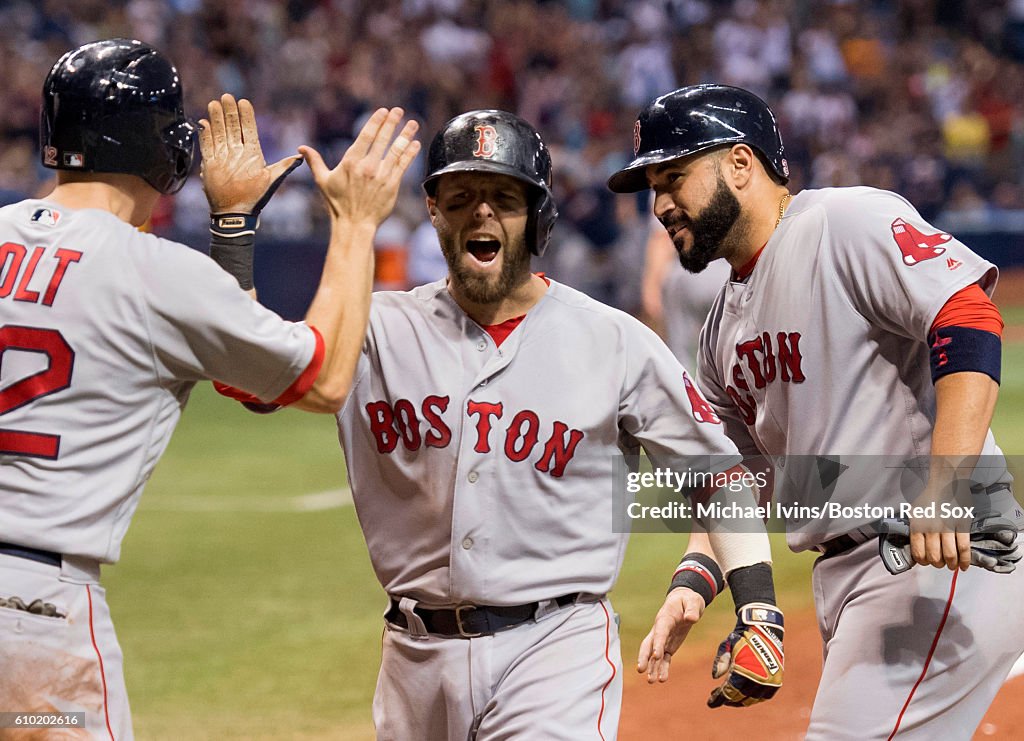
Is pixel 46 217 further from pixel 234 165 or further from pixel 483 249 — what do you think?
pixel 483 249

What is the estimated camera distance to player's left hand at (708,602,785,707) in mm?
3639

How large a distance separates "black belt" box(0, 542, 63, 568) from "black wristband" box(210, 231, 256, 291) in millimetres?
854

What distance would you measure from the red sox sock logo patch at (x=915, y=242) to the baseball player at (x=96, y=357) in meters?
1.49

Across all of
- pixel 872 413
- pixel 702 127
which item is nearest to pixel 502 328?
pixel 702 127

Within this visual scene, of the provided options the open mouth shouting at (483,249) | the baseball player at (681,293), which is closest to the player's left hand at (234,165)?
the open mouth shouting at (483,249)

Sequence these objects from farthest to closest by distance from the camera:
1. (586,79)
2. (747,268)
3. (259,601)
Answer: (586,79) < (259,601) < (747,268)

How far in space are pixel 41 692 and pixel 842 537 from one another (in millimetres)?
2191

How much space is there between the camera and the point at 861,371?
3.82 metres

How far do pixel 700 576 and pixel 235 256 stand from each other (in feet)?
5.47

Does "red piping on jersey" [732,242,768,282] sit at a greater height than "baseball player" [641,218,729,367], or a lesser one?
greater

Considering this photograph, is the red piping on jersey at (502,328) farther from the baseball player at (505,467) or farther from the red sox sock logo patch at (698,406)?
the red sox sock logo patch at (698,406)

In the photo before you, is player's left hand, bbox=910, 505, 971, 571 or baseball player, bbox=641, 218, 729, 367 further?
baseball player, bbox=641, 218, 729, 367

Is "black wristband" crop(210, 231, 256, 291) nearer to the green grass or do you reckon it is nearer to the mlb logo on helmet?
the mlb logo on helmet

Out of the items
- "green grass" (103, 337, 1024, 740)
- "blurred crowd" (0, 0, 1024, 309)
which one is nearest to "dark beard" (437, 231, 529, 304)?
"green grass" (103, 337, 1024, 740)
